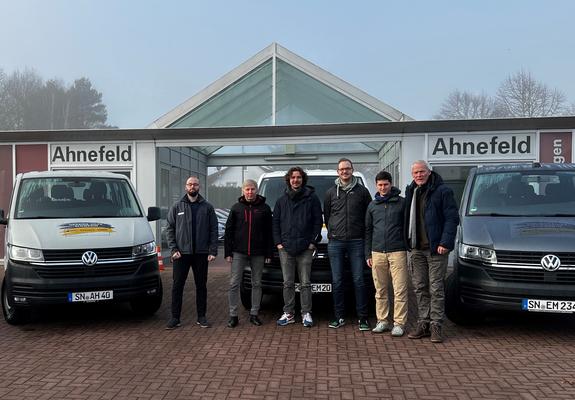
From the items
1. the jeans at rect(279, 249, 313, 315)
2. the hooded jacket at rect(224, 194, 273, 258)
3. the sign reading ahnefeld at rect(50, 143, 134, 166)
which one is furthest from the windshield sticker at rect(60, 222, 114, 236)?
the sign reading ahnefeld at rect(50, 143, 134, 166)

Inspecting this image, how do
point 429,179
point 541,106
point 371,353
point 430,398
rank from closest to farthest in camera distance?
1. point 430,398
2. point 371,353
3. point 429,179
4. point 541,106

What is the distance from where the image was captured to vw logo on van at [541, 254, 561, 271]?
5438 mm

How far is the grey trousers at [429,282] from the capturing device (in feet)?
18.8

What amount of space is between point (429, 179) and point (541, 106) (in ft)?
96.6

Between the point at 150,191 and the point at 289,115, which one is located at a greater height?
the point at 289,115

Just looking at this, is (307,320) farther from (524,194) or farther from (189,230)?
(524,194)

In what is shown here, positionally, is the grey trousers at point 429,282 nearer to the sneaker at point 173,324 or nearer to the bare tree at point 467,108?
the sneaker at point 173,324

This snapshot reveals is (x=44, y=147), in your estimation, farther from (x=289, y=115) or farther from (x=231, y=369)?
(x=231, y=369)

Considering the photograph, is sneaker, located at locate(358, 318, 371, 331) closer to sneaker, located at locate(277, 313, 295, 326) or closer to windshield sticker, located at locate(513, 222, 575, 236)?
sneaker, located at locate(277, 313, 295, 326)

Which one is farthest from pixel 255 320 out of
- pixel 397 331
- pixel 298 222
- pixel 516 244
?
pixel 516 244

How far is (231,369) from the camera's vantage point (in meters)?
4.89

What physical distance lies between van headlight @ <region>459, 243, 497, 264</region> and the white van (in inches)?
152

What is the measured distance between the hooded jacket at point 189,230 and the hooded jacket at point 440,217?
263 centimetres

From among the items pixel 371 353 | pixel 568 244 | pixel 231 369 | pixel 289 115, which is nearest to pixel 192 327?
pixel 231 369
